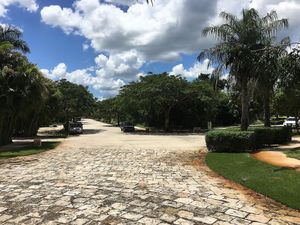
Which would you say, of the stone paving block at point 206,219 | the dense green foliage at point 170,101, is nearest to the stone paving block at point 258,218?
the stone paving block at point 206,219

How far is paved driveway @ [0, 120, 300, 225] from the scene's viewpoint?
7.39 m

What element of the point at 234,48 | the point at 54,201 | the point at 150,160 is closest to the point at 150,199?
the point at 54,201

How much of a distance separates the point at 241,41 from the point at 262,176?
37.6ft

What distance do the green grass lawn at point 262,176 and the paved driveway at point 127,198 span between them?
1.37 feet

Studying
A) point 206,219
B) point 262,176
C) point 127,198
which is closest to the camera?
point 206,219

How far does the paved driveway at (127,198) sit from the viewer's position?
24.3 ft

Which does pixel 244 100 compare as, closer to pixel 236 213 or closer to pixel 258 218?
pixel 236 213

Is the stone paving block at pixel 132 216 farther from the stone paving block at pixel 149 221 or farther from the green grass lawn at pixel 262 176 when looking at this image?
the green grass lawn at pixel 262 176

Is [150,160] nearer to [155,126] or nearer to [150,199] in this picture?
[150,199]

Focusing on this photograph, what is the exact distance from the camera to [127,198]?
891cm

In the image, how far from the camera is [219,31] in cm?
2138

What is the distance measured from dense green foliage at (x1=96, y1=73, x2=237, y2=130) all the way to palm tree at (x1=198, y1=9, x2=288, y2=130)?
17.1m

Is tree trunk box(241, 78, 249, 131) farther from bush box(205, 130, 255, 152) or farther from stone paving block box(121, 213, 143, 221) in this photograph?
stone paving block box(121, 213, 143, 221)

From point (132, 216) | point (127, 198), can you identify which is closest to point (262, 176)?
point (127, 198)
